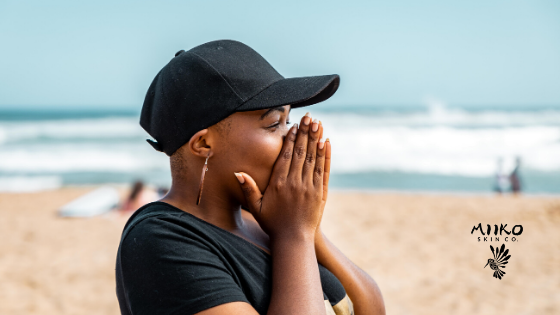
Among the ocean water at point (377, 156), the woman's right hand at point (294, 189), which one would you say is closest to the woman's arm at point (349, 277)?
the woman's right hand at point (294, 189)

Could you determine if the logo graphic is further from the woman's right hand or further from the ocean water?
the woman's right hand

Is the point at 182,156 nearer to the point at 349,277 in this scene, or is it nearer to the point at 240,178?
the point at 240,178

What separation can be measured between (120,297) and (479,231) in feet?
27.2

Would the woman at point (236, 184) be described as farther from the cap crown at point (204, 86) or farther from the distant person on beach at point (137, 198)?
the distant person on beach at point (137, 198)

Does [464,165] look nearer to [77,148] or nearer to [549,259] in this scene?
[549,259]

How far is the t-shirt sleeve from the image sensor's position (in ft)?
3.92

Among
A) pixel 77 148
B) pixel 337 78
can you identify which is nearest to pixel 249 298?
pixel 337 78

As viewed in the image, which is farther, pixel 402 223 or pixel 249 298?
pixel 402 223

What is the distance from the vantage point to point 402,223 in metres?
9.14

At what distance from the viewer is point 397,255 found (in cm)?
727

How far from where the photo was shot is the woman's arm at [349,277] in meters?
1.68

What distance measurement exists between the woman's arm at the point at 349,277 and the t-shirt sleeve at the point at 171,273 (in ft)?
1.52

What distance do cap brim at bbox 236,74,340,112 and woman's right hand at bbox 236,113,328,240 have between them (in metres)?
0.08

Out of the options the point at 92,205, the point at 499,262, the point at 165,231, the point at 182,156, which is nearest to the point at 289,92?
the point at 182,156
